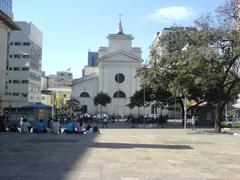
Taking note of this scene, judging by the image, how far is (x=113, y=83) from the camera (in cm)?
12812

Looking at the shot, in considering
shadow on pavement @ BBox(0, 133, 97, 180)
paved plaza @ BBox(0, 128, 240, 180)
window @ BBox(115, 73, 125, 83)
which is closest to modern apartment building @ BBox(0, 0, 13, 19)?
window @ BBox(115, 73, 125, 83)

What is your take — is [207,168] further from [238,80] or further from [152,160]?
[238,80]

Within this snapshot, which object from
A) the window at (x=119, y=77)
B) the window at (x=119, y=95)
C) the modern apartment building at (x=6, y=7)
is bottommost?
the window at (x=119, y=95)

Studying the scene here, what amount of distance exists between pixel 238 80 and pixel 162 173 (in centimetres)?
2901

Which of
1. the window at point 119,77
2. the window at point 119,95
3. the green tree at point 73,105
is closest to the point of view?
the green tree at point 73,105

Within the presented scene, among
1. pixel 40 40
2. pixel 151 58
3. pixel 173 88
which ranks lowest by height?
pixel 173 88

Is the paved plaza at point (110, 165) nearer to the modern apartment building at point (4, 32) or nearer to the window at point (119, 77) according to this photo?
the modern apartment building at point (4, 32)

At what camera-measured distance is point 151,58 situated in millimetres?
51719

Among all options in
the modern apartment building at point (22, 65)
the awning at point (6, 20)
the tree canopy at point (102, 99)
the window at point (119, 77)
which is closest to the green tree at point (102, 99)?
the tree canopy at point (102, 99)

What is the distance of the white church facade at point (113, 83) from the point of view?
4990 inches

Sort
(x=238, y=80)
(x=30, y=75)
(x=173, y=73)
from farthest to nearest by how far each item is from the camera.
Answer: (x=30, y=75), (x=173, y=73), (x=238, y=80)

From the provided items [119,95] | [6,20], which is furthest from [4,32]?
[119,95]

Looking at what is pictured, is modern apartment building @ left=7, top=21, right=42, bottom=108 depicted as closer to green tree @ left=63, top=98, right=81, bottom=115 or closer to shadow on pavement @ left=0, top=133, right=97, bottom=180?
green tree @ left=63, top=98, right=81, bottom=115

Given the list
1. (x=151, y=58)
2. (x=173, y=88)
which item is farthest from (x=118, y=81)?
(x=173, y=88)
